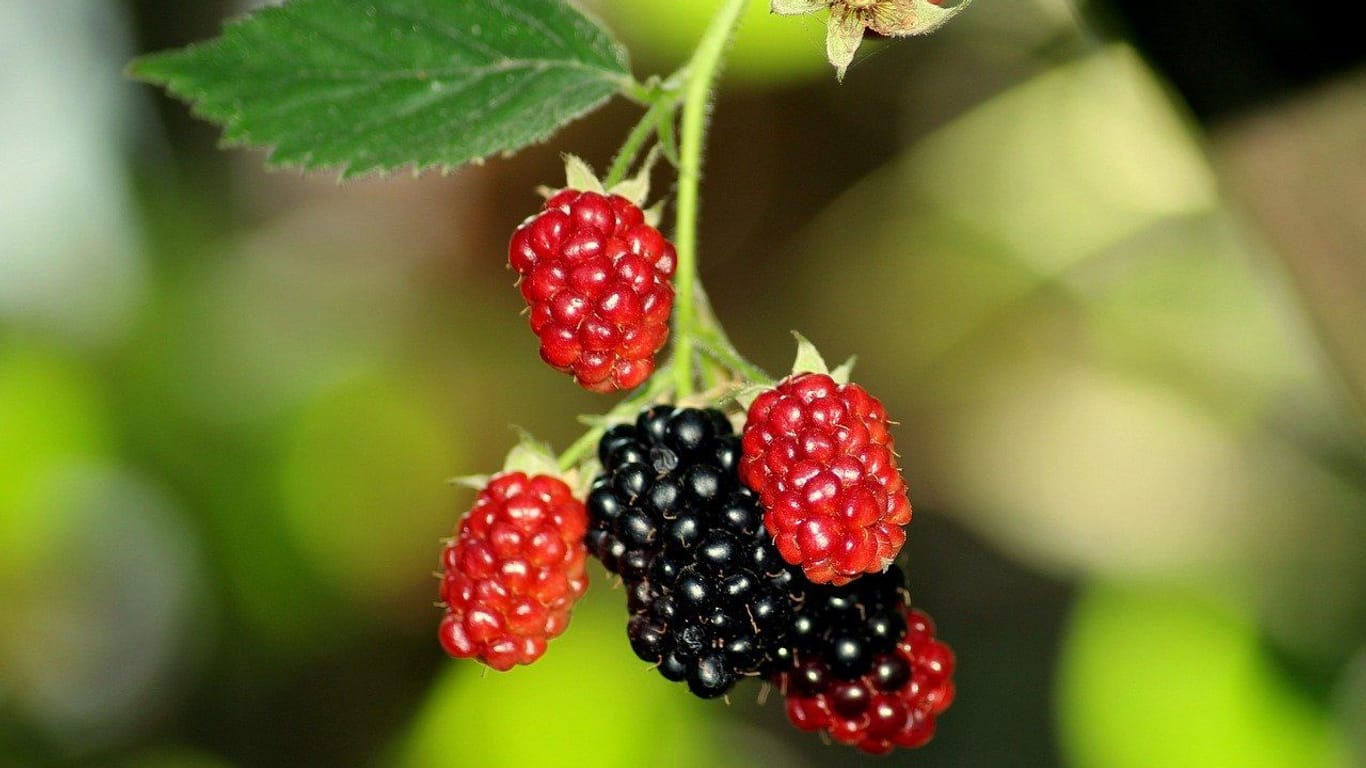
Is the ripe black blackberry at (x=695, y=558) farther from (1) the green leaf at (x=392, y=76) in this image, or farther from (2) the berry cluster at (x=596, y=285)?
(1) the green leaf at (x=392, y=76)

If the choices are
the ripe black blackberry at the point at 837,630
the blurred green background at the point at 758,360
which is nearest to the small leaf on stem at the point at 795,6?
the ripe black blackberry at the point at 837,630

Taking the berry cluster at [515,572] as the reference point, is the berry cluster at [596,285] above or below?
above

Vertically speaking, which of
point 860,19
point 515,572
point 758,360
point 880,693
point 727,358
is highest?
point 860,19

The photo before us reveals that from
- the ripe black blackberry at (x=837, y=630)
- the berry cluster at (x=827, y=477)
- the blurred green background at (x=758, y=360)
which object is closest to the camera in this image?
the berry cluster at (x=827, y=477)

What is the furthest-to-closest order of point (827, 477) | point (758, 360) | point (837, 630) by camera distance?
point (758, 360) < point (837, 630) < point (827, 477)

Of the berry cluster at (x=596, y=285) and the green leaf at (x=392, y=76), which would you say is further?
the green leaf at (x=392, y=76)

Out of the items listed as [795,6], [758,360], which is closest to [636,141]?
[795,6]

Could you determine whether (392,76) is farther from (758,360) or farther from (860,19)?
(758,360)

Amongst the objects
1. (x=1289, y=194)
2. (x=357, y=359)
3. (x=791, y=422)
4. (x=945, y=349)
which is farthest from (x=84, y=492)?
(x=1289, y=194)
